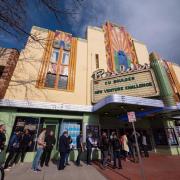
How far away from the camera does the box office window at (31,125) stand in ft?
33.7

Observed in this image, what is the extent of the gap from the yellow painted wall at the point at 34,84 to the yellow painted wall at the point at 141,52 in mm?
7932

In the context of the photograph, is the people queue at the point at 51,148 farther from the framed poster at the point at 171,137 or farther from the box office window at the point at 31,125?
the framed poster at the point at 171,137

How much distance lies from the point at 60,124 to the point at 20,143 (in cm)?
346

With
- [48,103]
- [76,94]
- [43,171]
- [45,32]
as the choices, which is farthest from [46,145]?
[45,32]

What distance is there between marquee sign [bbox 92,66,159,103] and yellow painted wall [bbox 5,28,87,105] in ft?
4.53

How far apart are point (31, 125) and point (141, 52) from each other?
15757mm

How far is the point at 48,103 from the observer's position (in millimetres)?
10859

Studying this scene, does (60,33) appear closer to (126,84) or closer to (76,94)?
(76,94)

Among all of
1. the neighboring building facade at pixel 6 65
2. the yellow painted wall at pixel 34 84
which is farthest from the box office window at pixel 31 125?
the neighboring building facade at pixel 6 65

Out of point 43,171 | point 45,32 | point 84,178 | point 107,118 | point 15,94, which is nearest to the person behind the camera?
point 84,178

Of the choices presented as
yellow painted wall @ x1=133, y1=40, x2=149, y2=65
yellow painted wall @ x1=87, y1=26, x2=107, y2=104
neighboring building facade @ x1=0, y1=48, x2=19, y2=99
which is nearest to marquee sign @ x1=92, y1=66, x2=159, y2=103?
yellow painted wall @ x1=87, y1=26, x2=107, y2=104

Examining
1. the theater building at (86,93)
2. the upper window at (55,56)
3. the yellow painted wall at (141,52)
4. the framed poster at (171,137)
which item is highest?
the yellow painted wall at (141,52)

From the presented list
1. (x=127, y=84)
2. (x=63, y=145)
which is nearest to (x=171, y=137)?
(x=127, y=84)

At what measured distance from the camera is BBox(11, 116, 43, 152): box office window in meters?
10.3
